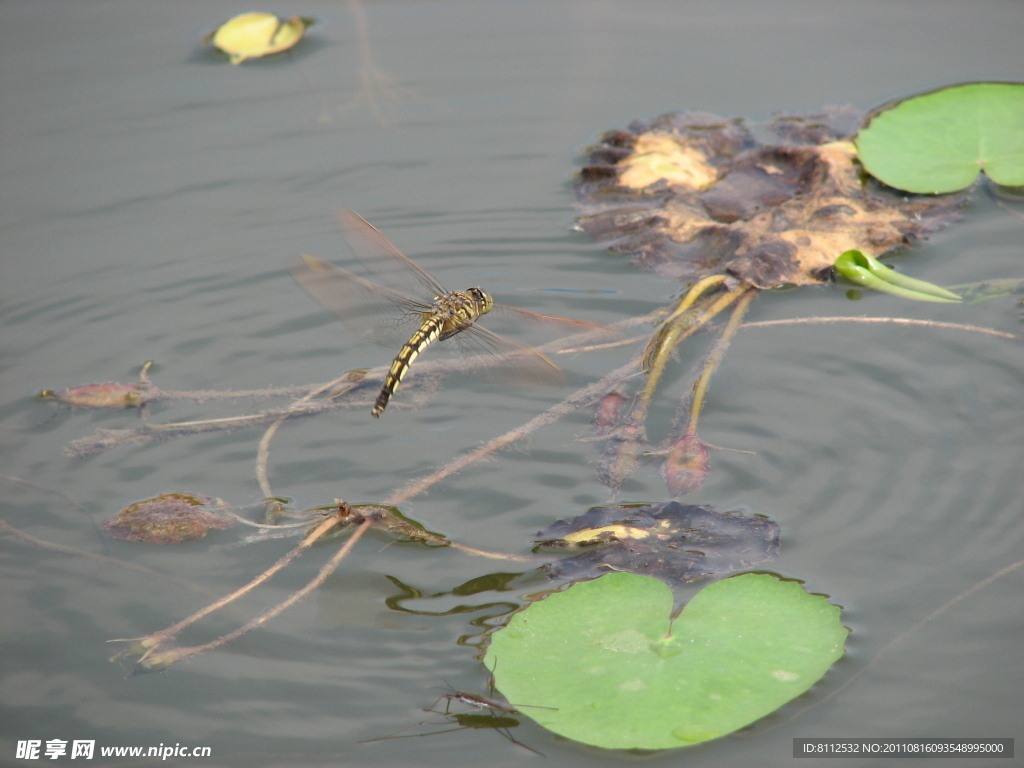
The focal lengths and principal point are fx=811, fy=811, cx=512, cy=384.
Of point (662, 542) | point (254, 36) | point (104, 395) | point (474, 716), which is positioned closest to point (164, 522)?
point (104, 395)

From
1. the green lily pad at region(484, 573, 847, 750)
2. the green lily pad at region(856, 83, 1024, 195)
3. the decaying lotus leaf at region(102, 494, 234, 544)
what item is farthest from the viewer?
the green lily pad at region(856, 83, 1024, 195)

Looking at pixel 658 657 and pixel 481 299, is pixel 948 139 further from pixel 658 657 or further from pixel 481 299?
pixel 658 657

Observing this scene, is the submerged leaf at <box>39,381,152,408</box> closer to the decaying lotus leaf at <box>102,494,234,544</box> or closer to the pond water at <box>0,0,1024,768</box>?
the pond water at <box>0,0,1024,768</box>

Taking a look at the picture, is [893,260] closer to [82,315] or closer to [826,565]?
[826,565]

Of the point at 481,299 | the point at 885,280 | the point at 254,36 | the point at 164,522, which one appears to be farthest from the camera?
the point at 254,36

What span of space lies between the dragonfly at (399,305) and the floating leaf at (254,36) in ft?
8.96

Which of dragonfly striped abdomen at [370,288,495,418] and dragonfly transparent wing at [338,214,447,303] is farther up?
dragonfly transparent wing at [338,214,447,303]

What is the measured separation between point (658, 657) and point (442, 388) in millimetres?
1498

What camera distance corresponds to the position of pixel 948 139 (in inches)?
160

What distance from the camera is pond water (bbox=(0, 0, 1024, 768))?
7.35 feet

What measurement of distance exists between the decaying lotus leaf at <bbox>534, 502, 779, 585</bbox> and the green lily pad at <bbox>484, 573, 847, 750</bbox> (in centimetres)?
11

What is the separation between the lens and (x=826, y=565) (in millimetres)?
2480

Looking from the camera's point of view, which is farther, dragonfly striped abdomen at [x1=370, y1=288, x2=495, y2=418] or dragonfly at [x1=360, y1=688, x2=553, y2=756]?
dragonfly striped abdomen at [x1=370, y1=288, x2=495, y2=418]

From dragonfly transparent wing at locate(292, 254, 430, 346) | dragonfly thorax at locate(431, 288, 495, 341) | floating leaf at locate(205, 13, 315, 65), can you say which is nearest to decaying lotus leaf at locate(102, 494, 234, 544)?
dragonfly transparent wing at locate(292, 254, 430, 346)
